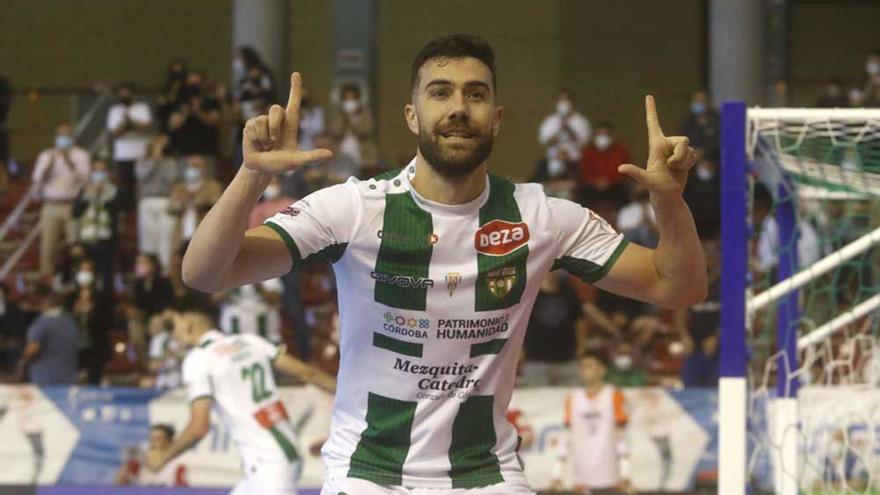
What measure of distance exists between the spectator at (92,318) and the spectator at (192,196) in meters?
0.96

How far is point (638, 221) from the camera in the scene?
15070mm

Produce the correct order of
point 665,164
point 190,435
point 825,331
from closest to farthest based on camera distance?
point 665,164 < point 825,331 < point 190,435

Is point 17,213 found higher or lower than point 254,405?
higher

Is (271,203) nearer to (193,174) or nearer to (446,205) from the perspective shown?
(193,174)

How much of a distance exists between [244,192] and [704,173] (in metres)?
11.4

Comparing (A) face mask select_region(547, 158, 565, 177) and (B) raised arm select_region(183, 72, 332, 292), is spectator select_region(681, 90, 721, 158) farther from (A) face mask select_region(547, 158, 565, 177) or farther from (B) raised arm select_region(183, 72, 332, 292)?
(B) raised arm select_region(183, 72, 332, 292)

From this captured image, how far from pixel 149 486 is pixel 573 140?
21.1 ft

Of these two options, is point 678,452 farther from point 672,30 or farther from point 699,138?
point 672,30

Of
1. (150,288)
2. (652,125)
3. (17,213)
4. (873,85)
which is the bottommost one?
(150,288)

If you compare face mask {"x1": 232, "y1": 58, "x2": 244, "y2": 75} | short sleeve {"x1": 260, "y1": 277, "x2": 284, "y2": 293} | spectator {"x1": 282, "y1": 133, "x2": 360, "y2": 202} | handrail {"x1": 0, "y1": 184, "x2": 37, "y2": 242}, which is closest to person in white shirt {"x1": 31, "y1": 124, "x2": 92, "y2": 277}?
handrail {"x1": 0, "y1": 184, "x2": 37, "y2": 242}

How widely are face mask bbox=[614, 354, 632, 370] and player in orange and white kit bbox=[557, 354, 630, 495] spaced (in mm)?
971

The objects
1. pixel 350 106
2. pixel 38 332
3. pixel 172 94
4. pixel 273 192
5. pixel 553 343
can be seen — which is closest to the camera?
pixel 553 343

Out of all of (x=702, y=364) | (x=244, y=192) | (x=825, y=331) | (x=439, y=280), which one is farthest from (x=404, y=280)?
(x=702, y=364)

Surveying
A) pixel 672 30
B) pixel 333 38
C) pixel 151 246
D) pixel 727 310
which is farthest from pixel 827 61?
pixel 727 310
